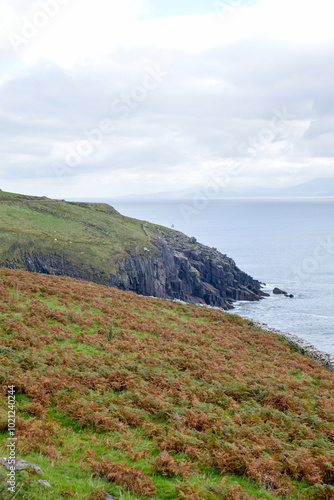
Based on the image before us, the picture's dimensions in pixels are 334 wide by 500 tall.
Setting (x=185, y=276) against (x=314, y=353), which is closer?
(x=314, y=353)

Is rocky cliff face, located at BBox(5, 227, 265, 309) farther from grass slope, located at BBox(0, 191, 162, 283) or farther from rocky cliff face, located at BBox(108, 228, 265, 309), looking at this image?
grass slope, located at BBox(0, 191, 162, 283)

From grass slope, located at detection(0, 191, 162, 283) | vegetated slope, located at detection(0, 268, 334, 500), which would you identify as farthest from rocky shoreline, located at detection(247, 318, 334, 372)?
grass slope, located at detection(0, 191, 162, 283)

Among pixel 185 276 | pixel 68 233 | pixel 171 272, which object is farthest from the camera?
pixel 185 276

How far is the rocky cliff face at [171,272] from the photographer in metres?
65.8

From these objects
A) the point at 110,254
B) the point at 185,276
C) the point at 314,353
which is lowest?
the point at 314,353

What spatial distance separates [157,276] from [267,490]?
7348 cm

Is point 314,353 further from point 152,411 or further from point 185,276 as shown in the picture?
point 185,276

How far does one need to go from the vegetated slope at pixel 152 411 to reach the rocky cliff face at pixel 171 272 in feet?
138

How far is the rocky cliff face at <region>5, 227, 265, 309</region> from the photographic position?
6575 cm

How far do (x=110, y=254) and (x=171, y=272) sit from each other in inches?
818

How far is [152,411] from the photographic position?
1295 centimetres

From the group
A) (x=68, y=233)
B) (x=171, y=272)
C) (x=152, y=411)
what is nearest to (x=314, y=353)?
(x=152, y=411)

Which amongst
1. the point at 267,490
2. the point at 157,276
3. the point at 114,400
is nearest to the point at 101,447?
the point at 114,400

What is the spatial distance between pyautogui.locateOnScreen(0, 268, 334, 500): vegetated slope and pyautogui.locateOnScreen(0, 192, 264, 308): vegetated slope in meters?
42.7
